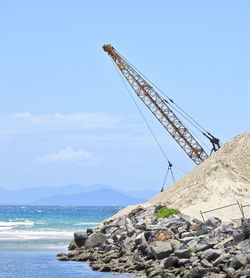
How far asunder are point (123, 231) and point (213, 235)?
28.8ft

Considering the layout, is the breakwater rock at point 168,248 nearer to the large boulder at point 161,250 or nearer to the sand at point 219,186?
the large boulder at point 161,250

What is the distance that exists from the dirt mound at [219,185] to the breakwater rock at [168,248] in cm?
416

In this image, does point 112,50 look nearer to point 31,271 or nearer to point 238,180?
point 238,180

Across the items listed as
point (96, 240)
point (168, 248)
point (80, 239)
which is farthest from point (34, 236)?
point (168, 248)

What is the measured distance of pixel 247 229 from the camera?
32.3m

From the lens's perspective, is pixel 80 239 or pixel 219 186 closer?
pixel 80 239

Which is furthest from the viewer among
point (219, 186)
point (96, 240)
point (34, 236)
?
point (34, 236)

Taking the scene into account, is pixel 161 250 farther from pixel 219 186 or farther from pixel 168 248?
pixel 219 186

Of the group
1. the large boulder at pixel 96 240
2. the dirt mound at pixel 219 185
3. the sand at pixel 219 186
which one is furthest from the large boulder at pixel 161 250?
the dirt mound at pixel 219 185

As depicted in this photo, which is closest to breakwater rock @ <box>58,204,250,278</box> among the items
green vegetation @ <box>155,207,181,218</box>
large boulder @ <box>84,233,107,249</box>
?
large boulder @ <box>84,233,107,249</box>

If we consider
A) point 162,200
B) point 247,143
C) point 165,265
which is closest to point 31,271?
point 165,265

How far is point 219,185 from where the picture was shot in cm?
5234

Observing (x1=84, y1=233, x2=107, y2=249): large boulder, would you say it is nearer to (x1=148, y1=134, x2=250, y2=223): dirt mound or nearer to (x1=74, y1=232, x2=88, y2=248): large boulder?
(x1=74, y1=232, x2=88, y2=248): large boulder

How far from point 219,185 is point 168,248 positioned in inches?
710
